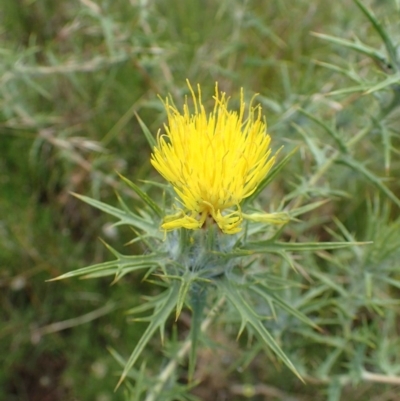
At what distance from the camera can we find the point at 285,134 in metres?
2.83

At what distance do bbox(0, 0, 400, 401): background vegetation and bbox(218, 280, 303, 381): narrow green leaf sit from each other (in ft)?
3.34

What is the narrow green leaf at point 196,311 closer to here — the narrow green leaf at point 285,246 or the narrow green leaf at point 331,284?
the narrow green leaf at point 285,246

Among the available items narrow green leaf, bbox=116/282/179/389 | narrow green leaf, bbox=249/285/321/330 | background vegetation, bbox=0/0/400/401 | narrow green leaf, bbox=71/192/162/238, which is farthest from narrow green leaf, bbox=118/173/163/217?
background vegetation, bbox=0/0/400/401

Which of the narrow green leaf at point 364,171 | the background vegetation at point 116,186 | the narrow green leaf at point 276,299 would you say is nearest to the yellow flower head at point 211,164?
the narrow green leaf at point 276,299

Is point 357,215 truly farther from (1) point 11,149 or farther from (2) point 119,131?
(1) point 11,149

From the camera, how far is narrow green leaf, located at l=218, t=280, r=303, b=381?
1.29 metres

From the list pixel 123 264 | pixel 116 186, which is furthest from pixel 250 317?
pixel 116 186

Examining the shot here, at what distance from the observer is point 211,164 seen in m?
1.31

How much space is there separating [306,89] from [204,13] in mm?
1669

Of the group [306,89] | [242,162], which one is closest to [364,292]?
[306,89]

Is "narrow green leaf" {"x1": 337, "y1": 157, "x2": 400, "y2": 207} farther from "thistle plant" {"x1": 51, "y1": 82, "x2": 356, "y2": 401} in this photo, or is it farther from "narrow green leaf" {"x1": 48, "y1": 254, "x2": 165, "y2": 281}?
"narrow green leaf" {"x1": 48, "y1": 254, "x2": 165, "y2": 281}

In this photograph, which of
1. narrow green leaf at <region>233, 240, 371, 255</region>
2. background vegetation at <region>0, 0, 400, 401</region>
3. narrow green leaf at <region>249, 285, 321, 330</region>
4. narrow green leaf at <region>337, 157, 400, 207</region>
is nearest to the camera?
narrow green leaf at <region>233, 240, 371, 255</region>

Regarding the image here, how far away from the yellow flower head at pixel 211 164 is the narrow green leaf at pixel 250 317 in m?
0.21

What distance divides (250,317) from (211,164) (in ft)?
1.45
